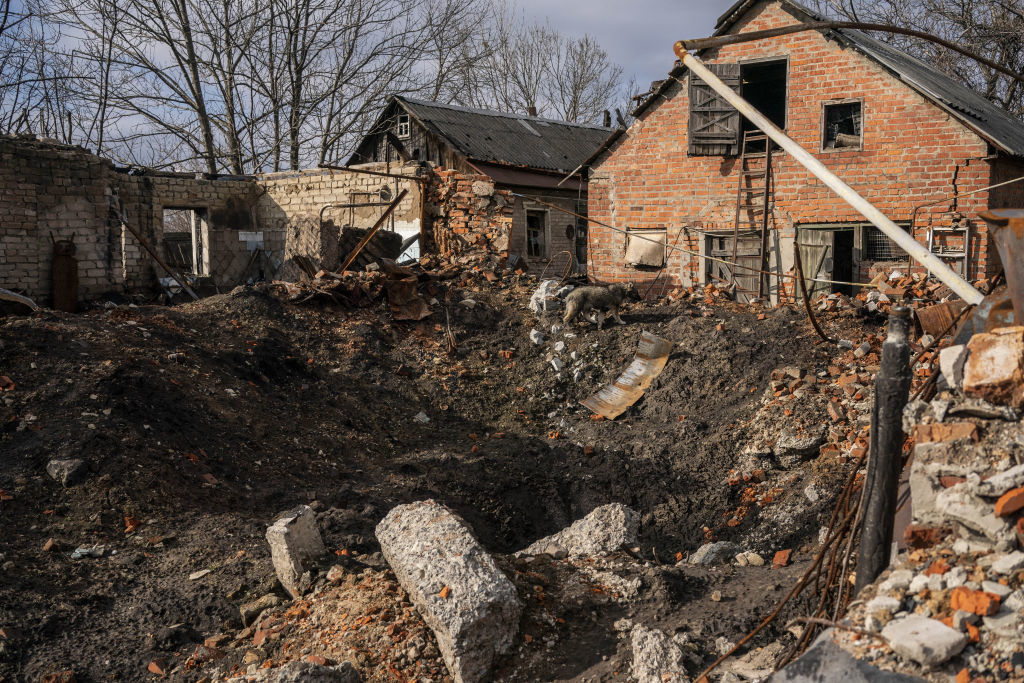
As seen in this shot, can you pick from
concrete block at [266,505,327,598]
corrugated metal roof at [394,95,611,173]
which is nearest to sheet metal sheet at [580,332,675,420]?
concrete block at [266,505,327,598]

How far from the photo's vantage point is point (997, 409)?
10.9 feet

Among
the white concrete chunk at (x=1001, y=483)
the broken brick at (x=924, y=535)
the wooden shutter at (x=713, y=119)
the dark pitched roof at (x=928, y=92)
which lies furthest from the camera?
the wooden shutter at (x=713, y=119)

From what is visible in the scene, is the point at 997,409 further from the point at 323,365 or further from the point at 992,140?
the point at 992,140

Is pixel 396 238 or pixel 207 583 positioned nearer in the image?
pixel 207 583

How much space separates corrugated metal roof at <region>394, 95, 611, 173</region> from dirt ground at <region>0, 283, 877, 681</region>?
5.33 meters

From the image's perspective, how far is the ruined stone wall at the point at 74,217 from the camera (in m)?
13.7

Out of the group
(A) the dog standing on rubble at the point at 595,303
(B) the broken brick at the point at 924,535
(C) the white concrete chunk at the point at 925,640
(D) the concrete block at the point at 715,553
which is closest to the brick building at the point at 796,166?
(A) the dog standing on rubble at the point at 595,303

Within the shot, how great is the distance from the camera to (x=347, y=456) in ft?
29.3

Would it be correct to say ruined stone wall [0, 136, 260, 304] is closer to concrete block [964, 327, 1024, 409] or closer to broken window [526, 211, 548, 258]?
broken window [526, 211, 548, 258]

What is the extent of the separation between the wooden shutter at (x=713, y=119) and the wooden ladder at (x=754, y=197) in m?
0.28

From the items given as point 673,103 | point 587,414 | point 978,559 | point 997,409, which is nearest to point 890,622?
point 978,559

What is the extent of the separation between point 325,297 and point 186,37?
16.1 metres

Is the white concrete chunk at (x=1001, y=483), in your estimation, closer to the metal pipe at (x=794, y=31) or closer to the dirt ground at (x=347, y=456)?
the dirt ground at (x=347, y=456)

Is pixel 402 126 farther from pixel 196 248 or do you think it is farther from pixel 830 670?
pixel 830 670
